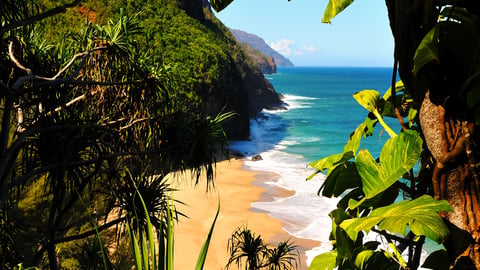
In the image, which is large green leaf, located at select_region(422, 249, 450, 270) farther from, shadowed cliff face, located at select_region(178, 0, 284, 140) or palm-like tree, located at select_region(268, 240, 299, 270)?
shadowed cliff face, located at select_region(178, 0, 284, 140)

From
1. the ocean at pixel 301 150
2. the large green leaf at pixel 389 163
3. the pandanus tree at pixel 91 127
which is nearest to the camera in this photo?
the large green leaf at pixel 389 163

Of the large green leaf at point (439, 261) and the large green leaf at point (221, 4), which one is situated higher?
the large green leaf at point (221, 4)

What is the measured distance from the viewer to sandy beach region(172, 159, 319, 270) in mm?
10852

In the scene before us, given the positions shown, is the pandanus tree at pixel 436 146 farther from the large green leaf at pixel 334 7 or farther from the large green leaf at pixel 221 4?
the large green leaf at pixel 221 4

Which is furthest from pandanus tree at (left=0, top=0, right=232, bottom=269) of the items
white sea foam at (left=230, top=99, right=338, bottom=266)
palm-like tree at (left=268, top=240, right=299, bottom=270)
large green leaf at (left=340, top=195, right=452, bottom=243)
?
white sea foam at (left=230, top=99, right=338, bottom=266)

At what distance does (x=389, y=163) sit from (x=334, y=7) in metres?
0.46

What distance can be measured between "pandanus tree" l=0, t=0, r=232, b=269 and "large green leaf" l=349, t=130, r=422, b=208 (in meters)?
3.22

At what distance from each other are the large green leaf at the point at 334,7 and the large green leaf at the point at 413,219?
0.55 metres

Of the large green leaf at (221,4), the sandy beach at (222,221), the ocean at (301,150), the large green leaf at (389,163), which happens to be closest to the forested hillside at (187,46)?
the ocean at (301,150)

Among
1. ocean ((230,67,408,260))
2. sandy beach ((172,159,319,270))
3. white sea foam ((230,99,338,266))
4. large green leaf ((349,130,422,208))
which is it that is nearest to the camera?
large green leaf ((349,130,422,208))

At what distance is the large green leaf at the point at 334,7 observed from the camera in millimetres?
1019

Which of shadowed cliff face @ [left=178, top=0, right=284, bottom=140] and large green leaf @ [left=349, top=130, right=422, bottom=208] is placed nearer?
large green leaf @ [left=349, top=130, right=422, bottom=208]

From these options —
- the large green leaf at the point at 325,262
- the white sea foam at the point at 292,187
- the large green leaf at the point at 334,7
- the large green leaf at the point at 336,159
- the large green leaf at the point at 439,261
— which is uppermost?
the large green leaf at the point at 334,7

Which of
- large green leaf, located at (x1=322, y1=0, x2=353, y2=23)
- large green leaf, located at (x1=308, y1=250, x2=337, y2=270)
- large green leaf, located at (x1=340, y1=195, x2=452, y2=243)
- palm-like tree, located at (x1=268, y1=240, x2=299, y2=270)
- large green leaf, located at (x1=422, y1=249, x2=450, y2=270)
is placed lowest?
palm-like tree, located at (x1=268, y1=240, x2=299, y2=270)
